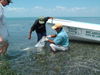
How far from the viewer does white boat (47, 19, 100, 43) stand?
658 inches

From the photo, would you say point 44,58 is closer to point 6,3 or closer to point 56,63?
point 56,63

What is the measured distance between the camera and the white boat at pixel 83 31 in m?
16.7

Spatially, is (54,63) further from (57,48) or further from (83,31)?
(83,31)

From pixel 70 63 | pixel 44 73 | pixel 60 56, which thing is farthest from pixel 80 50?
pixel 44 73

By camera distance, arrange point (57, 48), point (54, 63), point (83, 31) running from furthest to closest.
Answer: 1. point (83, 31)
2. point (57, 48)
3. point (54, 63)

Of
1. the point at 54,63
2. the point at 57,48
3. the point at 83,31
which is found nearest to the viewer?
the point at 54,63

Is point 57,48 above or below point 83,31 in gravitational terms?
below

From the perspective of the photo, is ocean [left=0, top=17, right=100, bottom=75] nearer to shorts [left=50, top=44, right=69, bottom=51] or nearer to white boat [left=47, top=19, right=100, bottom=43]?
shorts [left=50, top=44, right=69, bottom=51]

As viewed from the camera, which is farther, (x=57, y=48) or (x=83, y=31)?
(x=83, y=31)

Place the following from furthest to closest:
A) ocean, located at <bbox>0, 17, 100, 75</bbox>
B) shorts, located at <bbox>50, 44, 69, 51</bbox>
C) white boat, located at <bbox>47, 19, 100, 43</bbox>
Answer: white boat, located at <bbox>47, 19, 100, 43</bbox>
shorts, located at <bbox>50, 44, 69, 51</bbox>
ocean, located at <bbox>0, 17, 100, 75</bbox>

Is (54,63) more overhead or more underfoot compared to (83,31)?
more underfoot

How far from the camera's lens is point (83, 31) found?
1742 centimetres

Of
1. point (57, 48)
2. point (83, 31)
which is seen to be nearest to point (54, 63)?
point (57, 48)

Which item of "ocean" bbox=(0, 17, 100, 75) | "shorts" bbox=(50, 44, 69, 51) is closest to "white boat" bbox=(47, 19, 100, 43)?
"ocean" bbox=(0, 17, 100, 75)
